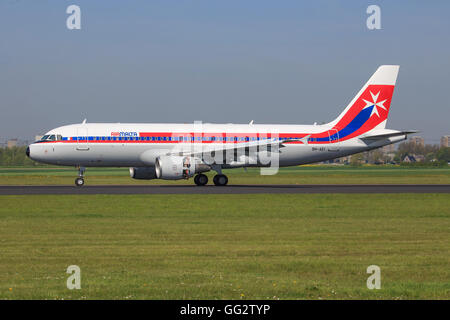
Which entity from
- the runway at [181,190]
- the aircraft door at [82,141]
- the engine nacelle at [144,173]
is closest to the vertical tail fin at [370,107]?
the runway at [181,190]

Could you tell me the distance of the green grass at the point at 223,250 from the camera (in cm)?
1114

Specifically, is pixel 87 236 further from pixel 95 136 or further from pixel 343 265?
pixel 95 136

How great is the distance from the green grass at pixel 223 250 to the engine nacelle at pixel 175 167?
12.2 metres

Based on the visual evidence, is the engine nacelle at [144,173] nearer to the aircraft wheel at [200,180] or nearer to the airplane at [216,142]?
the airplane at [216,142]

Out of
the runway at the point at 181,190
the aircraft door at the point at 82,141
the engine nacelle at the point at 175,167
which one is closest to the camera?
the runway at the point at 181,190

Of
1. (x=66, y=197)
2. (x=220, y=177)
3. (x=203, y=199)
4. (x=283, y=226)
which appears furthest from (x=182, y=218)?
(x=220, y=177)

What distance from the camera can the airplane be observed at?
42.8 metres

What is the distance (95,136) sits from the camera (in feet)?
141

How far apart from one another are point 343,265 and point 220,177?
31.1 meters

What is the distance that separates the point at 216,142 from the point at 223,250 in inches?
1172

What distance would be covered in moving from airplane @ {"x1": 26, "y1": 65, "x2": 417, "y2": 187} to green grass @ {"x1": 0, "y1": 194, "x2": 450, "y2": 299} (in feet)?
50.0

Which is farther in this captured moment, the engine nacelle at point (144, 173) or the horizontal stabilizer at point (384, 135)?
the horizontal stabilizer at point (384, 135)

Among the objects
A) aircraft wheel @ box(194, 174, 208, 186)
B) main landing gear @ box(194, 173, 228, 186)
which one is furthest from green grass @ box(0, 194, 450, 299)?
aircraft wheel @ box(194, 174, 208, 186)

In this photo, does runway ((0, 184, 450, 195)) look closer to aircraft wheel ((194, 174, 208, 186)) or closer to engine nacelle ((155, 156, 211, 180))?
engine nacelle ((155, 156, 211, 180))
